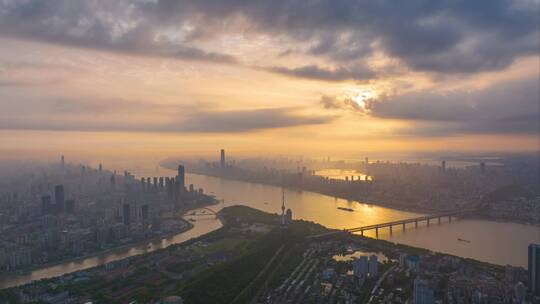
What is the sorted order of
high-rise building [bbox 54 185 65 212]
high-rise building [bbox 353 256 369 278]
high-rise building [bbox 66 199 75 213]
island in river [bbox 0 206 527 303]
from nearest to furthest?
island in river [bbox 0 206 527 303]
high-rise building [bbox 353 256 369 278]
high-rise building [bbox 54 185 65 212]
high-rise building [bbox 66 199 75 213]

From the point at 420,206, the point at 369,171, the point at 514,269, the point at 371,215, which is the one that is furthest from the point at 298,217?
the point at 369,171

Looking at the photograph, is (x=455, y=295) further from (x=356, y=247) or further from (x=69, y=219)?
(x=69, y=219)

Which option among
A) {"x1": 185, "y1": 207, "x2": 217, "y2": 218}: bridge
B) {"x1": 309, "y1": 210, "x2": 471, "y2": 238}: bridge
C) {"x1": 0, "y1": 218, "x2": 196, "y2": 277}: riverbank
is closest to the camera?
{"x1": 0, "y1": 218, "x2": 196, "y2": 277}: riverbank

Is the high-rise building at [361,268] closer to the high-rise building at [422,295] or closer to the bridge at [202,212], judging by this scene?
the high-rise building at [422,295]

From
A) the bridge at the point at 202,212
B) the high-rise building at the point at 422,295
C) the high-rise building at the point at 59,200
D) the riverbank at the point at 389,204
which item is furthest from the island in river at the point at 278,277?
the high-rise building at the point at 59,200

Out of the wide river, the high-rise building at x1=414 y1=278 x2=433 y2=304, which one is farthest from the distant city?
the wide river

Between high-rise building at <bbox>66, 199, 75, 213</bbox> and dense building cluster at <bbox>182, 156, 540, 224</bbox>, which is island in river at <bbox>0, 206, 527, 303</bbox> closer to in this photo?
high-rise building at <bbox>66, 199, 75, 213</bbox>

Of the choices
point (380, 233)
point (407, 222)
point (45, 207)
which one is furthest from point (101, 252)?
point (407, 222)

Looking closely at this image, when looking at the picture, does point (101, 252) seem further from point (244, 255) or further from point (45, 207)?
point (45, 207)
